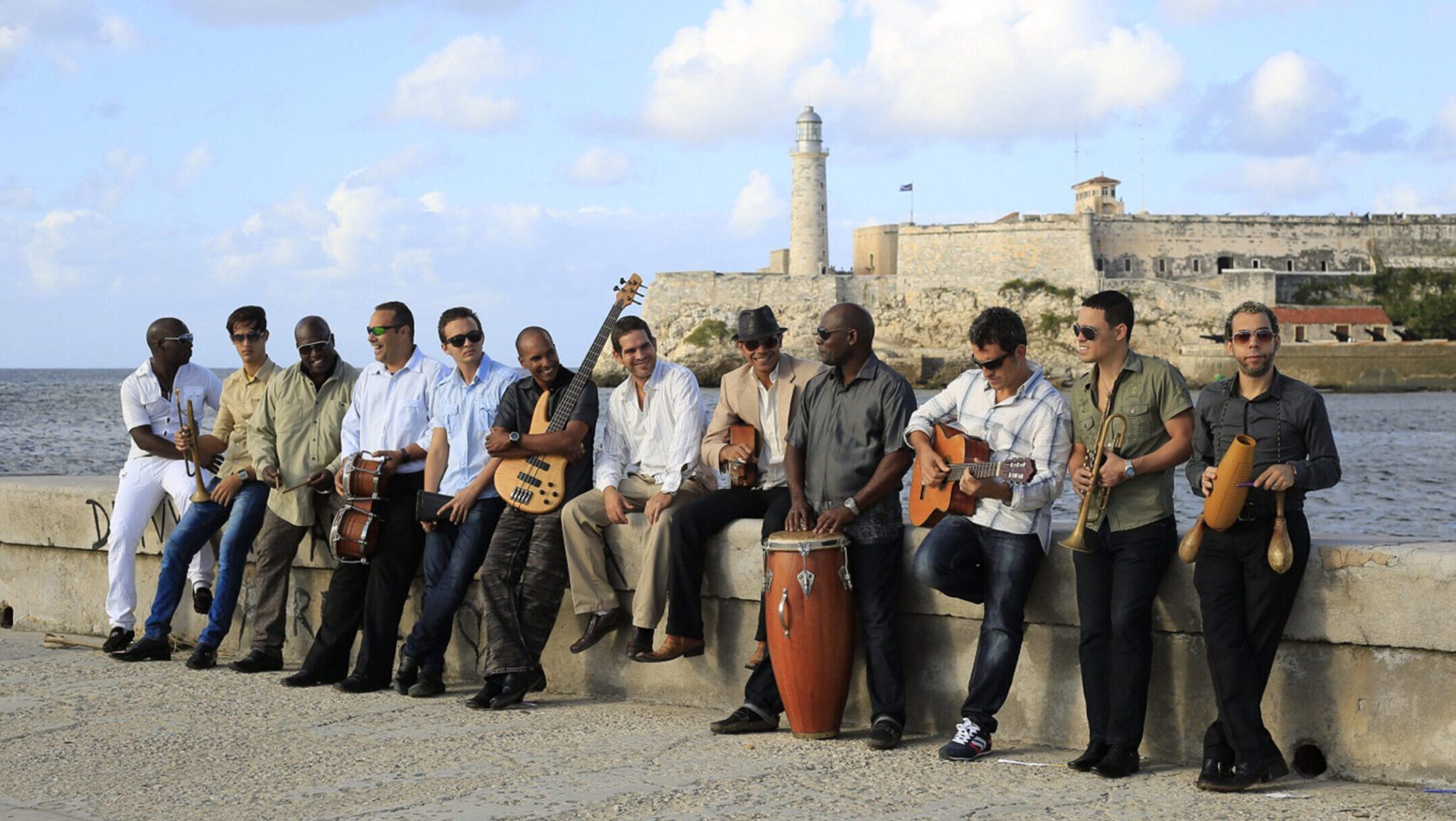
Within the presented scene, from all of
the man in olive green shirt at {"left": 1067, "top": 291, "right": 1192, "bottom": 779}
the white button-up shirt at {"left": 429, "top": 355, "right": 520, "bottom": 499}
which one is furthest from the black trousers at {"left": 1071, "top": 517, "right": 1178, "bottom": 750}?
the white button-up shirt at {"left": 429, "top": 355, "right": 520, "bottom": 499}

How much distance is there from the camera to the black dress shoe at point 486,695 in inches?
260

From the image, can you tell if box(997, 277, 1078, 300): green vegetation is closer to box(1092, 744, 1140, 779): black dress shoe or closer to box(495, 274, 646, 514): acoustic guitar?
box(495, 274, 646, 514): acoustic guitar

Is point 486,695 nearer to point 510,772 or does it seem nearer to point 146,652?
point 510,772

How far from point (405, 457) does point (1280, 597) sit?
399 centimetres

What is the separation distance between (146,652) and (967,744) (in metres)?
4.37

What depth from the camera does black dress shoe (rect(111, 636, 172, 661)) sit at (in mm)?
7762

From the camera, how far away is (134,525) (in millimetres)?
8125

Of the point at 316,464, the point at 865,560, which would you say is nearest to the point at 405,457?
the point at 316,464

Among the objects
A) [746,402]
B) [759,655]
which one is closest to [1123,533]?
[759,655]

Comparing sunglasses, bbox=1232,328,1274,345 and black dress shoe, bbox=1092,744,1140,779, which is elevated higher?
sunglasses, bbox=1232,328,1274,345

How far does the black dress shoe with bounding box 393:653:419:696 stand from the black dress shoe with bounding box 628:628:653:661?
→ 1.14 m

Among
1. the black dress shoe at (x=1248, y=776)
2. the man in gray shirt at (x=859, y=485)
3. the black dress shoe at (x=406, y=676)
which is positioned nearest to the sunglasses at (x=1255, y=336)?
the man in gray shirt at (x=859, y=485)

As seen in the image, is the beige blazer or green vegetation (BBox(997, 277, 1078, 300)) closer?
the beige blazer

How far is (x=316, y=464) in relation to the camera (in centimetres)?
764
